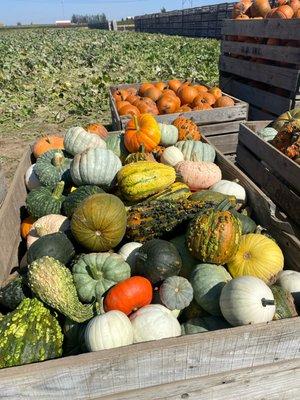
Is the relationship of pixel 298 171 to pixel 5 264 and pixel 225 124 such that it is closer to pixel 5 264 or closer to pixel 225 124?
pixel 225 124

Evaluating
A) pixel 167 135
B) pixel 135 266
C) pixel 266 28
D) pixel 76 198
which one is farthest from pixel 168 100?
pixel 135 266

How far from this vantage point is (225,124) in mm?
5762

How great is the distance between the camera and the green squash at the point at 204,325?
2.27 m

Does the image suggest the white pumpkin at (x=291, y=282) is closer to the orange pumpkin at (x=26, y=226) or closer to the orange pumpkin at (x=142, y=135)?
the orange pumpkin at (x=142, y=135)

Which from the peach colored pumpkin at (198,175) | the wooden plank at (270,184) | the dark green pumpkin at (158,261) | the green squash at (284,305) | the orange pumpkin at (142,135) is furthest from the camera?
the orange pumpkin at (142,135)

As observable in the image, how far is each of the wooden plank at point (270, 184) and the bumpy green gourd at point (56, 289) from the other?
2.49 m

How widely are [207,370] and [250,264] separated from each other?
0.91m

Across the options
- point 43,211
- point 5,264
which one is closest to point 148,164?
point 43,211

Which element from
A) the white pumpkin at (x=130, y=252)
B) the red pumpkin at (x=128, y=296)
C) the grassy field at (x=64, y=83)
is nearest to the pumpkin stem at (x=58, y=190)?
the white pumpkin at (x=130, y=252)

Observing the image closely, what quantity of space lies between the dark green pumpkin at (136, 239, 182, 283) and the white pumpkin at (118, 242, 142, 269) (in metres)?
0.15

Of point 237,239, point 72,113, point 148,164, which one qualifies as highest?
point 148,164

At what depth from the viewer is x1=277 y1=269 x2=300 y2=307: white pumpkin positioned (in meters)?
2.37

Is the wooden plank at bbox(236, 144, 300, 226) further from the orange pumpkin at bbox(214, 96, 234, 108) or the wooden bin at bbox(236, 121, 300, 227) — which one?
the orange pumpkin at bbox(214, 96, 234, 108)

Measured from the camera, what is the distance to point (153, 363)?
1814 millimetres
